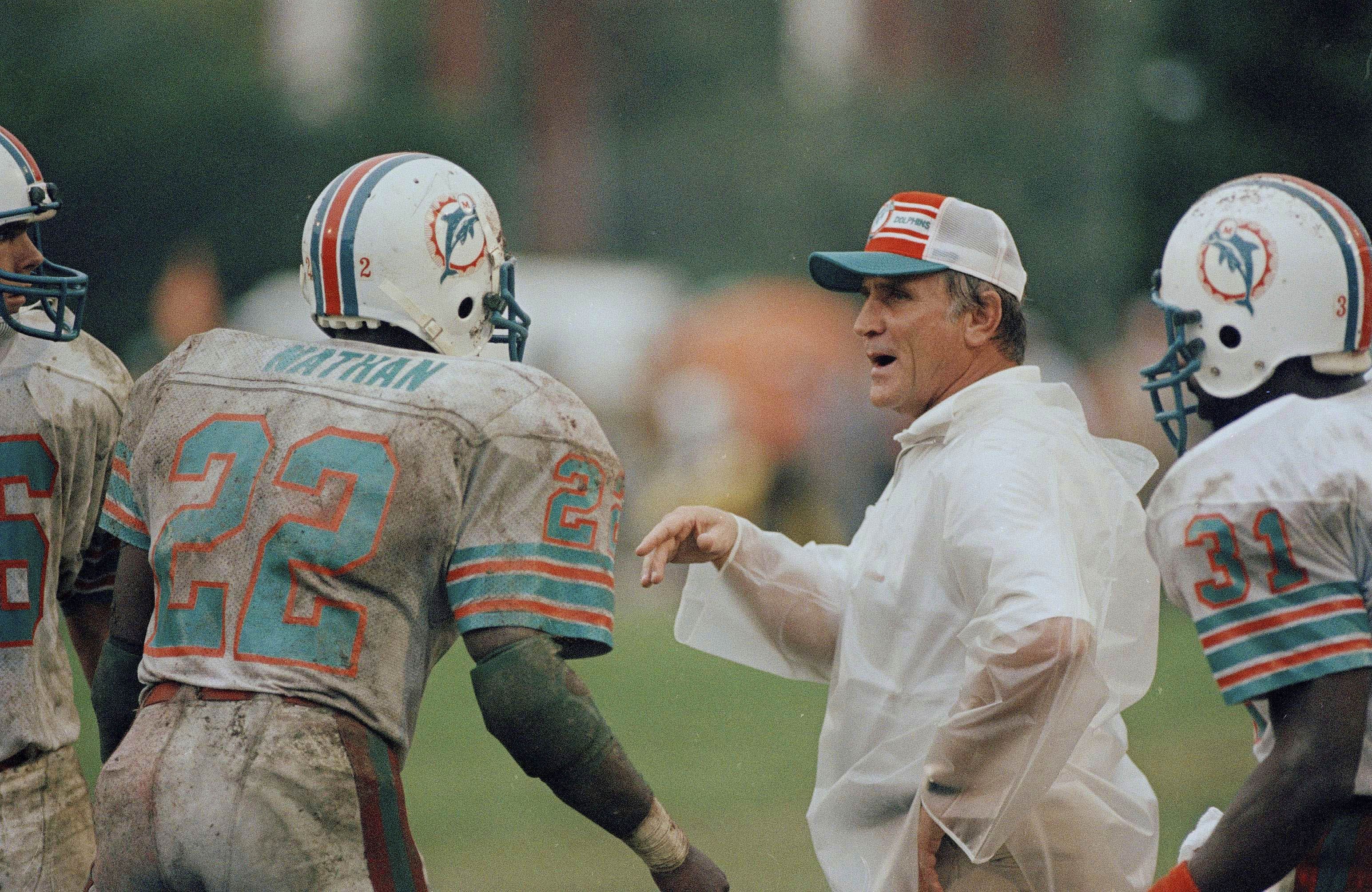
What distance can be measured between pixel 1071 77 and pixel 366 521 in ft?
94.7

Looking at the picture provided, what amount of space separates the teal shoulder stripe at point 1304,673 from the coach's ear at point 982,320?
1119 millimetres

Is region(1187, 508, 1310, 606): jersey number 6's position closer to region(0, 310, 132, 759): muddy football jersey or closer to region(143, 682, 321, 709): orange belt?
region(143, 682, 321, 709): orange belt

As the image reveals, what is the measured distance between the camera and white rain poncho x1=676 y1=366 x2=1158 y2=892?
3.05 meters

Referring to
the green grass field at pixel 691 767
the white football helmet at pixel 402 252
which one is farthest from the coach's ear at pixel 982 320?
the green grass field at pixel 691 767

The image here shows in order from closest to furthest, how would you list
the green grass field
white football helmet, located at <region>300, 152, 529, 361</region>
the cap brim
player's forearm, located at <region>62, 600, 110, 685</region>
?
white football helmet, located at <region>300, 152, 529, 361</region>, the cap brim, player's forearm, located at <region>62, 600, 110, 685</region>, the green grass field

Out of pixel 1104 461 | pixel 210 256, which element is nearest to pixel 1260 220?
pixel 1104 461

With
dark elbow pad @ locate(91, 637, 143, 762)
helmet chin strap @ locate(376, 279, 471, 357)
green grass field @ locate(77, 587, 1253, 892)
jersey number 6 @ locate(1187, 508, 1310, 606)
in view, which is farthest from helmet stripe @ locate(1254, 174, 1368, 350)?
green grass field @ locate(77, 587, 1253, 892)

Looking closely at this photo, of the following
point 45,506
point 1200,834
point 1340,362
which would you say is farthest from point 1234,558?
point 45,506

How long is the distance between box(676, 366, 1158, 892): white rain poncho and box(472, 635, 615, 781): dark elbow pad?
68 centimetres

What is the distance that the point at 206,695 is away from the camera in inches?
112

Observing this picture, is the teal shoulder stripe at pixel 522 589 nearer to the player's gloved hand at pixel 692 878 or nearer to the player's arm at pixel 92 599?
the player's gloved hand at pixel 692 878

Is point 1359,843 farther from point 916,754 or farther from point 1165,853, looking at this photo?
point 1165,853

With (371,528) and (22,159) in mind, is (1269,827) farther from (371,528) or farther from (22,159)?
(22,159)

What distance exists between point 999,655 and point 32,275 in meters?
2.13
